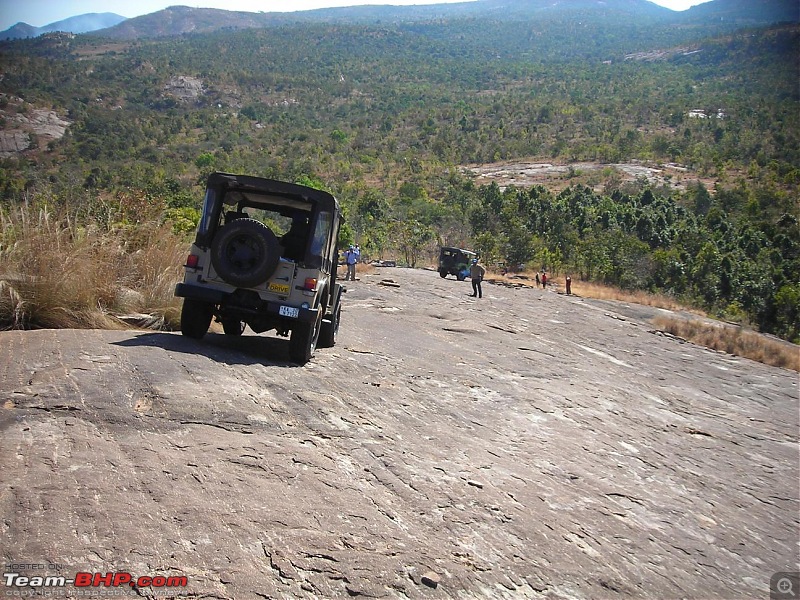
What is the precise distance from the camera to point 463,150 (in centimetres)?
12006

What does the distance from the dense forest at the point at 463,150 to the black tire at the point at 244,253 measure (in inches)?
110

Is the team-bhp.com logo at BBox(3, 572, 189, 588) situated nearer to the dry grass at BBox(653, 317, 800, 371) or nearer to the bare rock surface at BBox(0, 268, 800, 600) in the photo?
the bare rock surface at BBox(0, 268, 800, 600)

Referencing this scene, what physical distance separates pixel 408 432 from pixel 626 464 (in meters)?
2.53

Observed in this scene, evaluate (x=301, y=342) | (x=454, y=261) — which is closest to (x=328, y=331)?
(x=301, y=342)

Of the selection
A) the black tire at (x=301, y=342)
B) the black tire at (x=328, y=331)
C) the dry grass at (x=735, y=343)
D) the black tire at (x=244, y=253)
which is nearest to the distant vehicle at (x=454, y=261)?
the dry grass at (x=735, y=343)

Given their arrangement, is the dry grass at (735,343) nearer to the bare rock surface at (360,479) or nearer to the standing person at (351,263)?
the standing person at (351,263)

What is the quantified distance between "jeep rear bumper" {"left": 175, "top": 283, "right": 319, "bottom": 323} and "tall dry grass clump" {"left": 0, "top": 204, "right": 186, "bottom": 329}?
4.27 feet

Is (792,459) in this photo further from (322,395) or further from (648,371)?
(322,395)

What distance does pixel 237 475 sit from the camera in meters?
4.85

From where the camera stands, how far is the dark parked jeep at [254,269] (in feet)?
27.3

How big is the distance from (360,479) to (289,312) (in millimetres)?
3515

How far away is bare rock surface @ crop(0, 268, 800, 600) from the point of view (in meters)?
3.94

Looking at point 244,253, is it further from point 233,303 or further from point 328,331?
point 328,331

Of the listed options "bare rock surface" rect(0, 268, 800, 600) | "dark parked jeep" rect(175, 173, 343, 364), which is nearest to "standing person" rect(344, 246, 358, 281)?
"bare rock surface" rect(0, 268, 800, 600)
